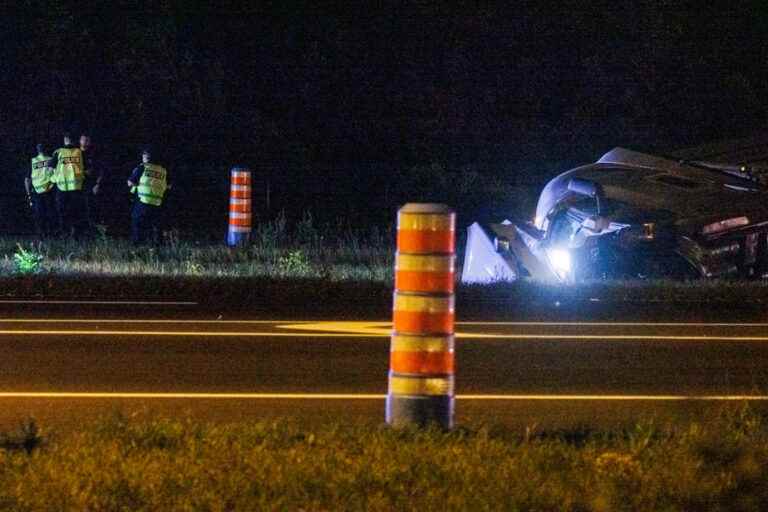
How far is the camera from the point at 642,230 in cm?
1689

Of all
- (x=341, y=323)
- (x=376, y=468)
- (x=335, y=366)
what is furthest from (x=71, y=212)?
(x=376, y=468)

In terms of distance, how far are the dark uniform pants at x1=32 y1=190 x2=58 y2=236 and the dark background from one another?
326cm

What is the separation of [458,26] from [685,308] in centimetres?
2182

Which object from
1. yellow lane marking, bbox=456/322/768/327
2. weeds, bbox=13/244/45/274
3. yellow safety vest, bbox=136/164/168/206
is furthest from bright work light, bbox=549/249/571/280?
yellow safety vest, bbox=136/164/168/206

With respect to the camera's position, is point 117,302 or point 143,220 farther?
point 143,220

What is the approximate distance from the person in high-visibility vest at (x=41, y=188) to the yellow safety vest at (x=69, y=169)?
246 mm

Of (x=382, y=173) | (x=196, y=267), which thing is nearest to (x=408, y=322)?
(x=196, y=267)

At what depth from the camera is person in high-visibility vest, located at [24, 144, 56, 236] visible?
25.7 metres

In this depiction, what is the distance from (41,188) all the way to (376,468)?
18645mm

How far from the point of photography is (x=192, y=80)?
34.4 metres

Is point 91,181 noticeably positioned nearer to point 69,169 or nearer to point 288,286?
point 69,169

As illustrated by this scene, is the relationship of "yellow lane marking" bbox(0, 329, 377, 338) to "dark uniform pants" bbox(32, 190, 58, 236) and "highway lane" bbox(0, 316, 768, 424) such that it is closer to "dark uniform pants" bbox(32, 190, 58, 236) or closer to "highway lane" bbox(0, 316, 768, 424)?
"highway lane" bbox(0, 316, 768, 424)

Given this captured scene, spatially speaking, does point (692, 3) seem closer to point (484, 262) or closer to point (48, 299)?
point (484, 262)

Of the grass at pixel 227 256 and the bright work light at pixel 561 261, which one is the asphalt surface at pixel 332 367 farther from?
the grass at pixel 227 256
